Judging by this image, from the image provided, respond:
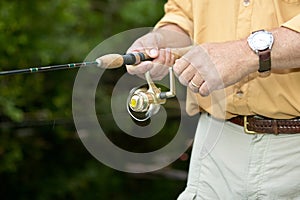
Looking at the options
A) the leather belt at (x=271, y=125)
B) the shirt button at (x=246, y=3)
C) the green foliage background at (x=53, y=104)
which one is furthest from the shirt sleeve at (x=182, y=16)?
the green foliage background at (x=53, y=104)

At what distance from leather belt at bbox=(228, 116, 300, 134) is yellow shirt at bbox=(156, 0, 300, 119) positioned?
0.07ft

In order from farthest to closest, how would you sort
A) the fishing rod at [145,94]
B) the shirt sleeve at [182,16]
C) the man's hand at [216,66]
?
the shirt sleeve at [182,16], the fishing rod at [145,94], the man's hand at [216,66]

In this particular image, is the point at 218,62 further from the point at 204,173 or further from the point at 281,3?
the point at 204,173

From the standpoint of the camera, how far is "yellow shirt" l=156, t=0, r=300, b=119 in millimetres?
2406

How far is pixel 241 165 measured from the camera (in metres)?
2.54

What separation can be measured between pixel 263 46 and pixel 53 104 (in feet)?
7.79

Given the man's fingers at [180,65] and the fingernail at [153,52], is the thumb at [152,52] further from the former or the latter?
the man's fingers at [180,65]

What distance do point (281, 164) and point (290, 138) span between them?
9 centimetres

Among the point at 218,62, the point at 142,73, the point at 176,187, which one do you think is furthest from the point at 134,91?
the point at 176,187

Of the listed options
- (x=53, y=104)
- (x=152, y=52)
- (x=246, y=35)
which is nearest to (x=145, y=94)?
(x=152, y=52)

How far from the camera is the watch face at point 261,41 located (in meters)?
2.20

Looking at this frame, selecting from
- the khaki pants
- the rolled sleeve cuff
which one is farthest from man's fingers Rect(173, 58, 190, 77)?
the rolled sleeve cuff

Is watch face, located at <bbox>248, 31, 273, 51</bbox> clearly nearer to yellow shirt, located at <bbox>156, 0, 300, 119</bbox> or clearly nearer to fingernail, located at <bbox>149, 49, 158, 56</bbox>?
yellow shirt, located at <bbox>156, 0, 300, 119</bbox>

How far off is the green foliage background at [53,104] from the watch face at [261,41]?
192 centimetres
